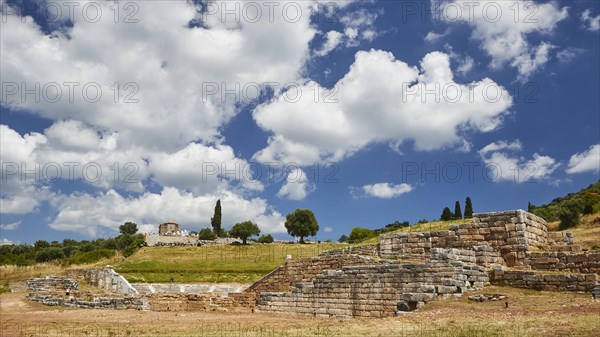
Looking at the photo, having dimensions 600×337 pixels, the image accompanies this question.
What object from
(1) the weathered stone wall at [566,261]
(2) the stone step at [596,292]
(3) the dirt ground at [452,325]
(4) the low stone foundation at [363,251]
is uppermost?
(4) the low stone foundation at [363,251]

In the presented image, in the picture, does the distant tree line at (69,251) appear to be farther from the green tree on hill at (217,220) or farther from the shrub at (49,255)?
the green tree on hill at (217,220)

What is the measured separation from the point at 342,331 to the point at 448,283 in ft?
19.4

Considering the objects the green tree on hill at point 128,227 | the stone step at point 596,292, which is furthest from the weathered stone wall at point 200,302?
the green tree on hill at point 128,227

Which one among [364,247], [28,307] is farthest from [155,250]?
[364,247]

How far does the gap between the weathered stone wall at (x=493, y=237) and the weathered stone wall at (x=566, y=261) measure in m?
0.59

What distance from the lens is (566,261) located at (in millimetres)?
18281

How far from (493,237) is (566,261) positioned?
321 centimetres

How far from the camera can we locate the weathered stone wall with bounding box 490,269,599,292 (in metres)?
15.9

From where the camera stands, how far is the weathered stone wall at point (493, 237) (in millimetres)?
20172

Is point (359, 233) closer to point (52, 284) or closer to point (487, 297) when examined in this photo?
point (52, 284)

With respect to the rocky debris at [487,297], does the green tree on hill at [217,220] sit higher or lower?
higher

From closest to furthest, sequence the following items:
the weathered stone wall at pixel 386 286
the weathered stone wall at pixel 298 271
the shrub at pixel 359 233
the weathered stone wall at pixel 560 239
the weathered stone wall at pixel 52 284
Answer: the weathered stone wall at pixel 386 286, the weathered stone wall at pixel 560 239, the weathered stone wall at pixel 298 271, the weathered stone wall at pixel 52 284, the shrub at pixel 359 233

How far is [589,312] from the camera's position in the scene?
12562 mm

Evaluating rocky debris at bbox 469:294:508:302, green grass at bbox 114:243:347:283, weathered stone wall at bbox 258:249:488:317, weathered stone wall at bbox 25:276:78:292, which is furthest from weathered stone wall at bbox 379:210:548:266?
weathered stone wall at bbox 25:276:78:292
